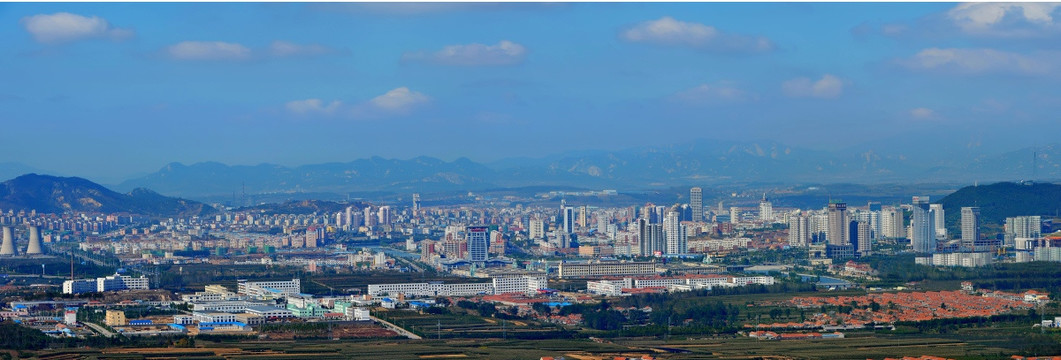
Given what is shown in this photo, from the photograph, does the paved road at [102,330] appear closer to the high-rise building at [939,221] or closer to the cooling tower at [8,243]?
the cooling tower at [8,243]

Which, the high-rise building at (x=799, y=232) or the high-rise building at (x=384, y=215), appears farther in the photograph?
the high-rise building at (x=384, y=215)

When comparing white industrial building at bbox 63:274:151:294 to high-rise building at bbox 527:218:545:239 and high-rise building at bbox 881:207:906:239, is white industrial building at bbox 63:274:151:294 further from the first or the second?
high-rise building at bbox 881:207:906:239

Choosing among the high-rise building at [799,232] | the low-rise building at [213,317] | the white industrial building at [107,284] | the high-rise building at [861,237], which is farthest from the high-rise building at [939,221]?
the low-rise building at [213,317]

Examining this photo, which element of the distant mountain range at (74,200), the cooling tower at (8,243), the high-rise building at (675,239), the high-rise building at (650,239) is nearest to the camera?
the cooling tower at (8,243)

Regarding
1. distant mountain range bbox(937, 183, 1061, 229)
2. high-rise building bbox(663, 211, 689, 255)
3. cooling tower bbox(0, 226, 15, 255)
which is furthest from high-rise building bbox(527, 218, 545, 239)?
cooling tower bbox(0, 226, 15, 255)

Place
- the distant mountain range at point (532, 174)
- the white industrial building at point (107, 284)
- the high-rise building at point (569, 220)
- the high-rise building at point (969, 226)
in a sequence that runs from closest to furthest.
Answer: the white industrial building at point (107, 284) < the high-rise building at point (969, 226) < the high-rise building at point (569, 220) < the distant mountain range at point (532, 174)

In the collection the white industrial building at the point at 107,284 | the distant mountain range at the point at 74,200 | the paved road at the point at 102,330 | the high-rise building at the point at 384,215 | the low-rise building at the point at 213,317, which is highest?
the distant mountain range at the point at 74,200

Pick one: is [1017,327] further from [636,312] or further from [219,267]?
[219,267]
